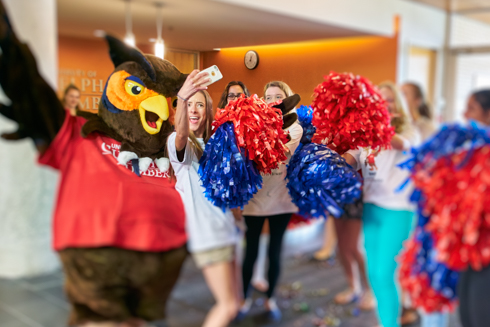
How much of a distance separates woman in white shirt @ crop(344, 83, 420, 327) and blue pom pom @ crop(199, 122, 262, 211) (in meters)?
0.33

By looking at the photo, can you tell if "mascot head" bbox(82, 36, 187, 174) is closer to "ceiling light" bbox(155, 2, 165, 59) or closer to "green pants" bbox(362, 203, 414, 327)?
"ceiling light" bbox(155, 2, 165, 59)

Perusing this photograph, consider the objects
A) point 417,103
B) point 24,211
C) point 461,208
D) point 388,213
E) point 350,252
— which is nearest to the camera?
point 461,208

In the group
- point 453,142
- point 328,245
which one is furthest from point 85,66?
point 328,245

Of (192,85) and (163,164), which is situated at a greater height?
(192,85)

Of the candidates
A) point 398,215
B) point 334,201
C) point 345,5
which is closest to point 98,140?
point 334,201

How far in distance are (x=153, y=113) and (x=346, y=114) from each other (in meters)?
0.36

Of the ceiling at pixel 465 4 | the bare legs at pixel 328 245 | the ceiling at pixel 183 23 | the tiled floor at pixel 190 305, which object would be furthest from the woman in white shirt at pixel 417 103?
the ceiling at pixel 183 23

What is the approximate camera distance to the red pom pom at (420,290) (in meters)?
0.50

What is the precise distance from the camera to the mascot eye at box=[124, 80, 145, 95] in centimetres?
59

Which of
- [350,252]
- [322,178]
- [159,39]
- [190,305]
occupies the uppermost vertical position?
[159,39]

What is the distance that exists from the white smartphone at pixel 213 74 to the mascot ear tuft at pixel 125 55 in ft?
0.25

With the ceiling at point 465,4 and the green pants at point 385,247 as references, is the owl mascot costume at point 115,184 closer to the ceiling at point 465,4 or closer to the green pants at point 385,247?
the green pants at point 385,247

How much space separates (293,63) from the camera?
A: 2.33 feet

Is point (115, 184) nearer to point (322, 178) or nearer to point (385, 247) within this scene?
point (322, 178)
